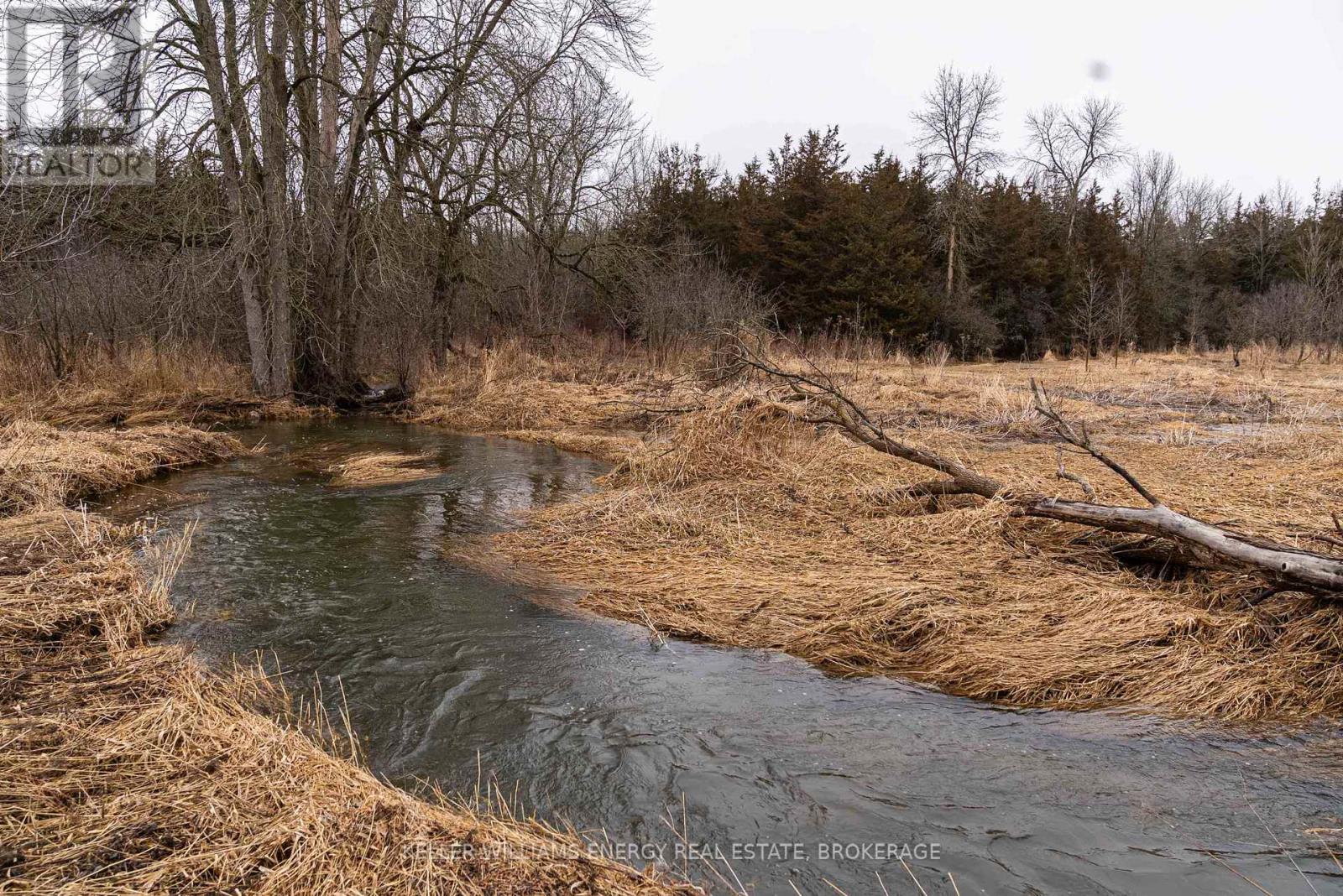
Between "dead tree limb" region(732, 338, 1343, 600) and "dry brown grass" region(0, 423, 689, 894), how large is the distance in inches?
139

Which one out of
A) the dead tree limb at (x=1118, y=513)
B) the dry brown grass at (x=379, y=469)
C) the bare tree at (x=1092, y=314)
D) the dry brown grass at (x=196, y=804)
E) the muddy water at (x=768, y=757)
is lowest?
the muddy water at (x=768, y=757)

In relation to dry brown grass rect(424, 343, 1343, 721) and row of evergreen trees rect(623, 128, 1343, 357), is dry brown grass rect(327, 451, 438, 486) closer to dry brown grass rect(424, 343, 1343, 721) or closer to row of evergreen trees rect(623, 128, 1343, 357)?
dry brown grass rect(424, 343, 1343, 721)

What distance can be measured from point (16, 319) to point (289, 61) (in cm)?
646

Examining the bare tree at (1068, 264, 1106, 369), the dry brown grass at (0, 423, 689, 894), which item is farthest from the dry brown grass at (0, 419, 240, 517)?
the bare tree at (1068, 264, 1106, 369)

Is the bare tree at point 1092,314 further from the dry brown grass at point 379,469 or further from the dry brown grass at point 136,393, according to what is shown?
the dry brown grass at point 136,393

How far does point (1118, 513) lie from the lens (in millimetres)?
5059

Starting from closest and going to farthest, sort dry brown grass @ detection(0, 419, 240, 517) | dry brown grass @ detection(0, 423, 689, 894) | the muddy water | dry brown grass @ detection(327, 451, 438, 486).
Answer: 1. dry brown grass @ detection(0, 423, 689, 894)
2. the muddy water
3. dry brown grass @ detection(0, 419, 240, 517)
4. dry brown grass @ detection(327, 451, 438, 486)

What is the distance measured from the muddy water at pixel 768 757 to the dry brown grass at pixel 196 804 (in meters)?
0.32

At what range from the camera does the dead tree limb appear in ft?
13.4

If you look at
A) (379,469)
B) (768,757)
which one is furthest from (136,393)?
(768,757)

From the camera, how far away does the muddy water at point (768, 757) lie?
277 centimetres

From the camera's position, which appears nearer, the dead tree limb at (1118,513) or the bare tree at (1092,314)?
the dead tree limb at (1118,513)

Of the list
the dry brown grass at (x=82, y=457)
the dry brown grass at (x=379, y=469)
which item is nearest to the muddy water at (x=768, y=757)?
the dry brown grass at (x=82, y=457)

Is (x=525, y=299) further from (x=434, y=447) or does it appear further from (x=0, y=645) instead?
(x=0, y=645)
